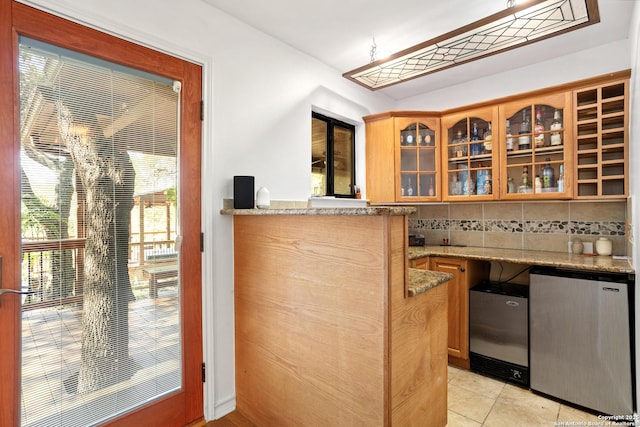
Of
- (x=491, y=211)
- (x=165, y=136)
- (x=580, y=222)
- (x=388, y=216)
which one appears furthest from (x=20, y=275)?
(x=580, y=222)

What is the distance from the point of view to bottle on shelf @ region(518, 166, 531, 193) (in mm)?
2674

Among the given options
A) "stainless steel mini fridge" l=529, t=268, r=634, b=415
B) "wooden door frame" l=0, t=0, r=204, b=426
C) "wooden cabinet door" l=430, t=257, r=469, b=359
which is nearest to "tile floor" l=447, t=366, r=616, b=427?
"stainless steel mini fridge" l=529, t=268, r=634, b=415

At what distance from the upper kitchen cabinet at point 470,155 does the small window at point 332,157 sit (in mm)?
995

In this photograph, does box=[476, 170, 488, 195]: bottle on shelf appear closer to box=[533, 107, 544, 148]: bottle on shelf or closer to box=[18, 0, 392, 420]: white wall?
box=[533, 107, 544, 148]: bottle on shelf

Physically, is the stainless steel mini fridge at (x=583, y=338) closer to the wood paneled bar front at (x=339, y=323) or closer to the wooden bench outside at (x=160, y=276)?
the wood paneled bar front at (x=339, y=323)

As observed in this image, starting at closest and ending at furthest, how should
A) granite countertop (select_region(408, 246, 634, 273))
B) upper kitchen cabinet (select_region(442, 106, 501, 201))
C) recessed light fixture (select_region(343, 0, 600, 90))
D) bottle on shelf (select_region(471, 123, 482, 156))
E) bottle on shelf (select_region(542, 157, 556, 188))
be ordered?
A: recessed light fixture (select_region(343, 0, 600, 90))
granite countertop (select_region(408, 246, 634, 273))
bottle on shelf (select_region(542, 157, 556, 188))
upper kitchen cabinet (select_region(442, 106, 501, 201))
bottle on shelf (select_region(471, 123, 482, 156))

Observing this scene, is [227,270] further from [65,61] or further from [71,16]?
[71,16]

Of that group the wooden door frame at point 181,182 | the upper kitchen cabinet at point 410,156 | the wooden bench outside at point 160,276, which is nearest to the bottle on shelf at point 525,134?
the upper kitchen cabinet at point 410,156

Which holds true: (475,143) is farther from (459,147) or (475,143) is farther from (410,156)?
(410,156)

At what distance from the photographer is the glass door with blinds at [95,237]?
1388mm

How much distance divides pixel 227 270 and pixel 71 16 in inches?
61.2

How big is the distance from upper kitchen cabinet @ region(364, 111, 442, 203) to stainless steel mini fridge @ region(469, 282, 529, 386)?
1.10 m

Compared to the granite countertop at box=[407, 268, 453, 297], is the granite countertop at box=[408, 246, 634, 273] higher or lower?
lower

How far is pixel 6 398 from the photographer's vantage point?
4.25 ft
